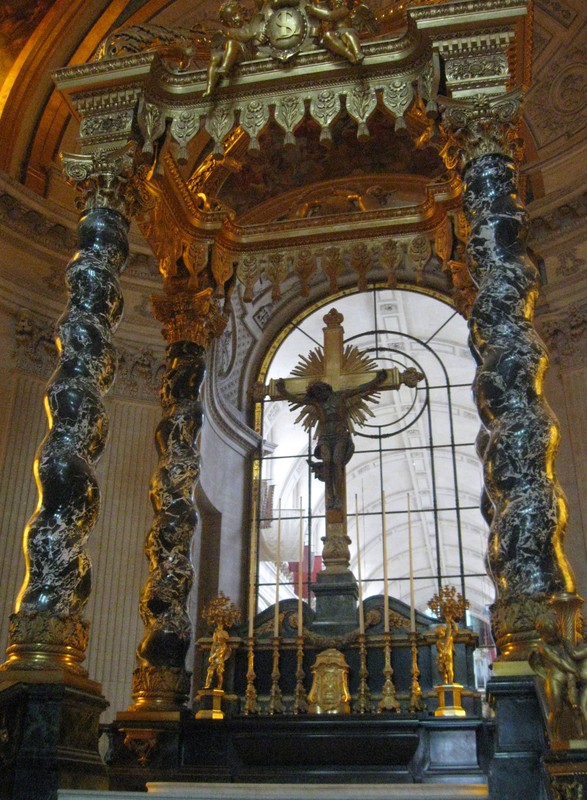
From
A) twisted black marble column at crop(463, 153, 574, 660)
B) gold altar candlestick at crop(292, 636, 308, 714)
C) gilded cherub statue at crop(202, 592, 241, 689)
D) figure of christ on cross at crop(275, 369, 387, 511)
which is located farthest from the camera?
figure of christ on cross at crop(275, 369, 387, 511)

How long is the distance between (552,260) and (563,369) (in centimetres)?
147

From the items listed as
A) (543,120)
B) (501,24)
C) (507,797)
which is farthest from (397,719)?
(543,120)

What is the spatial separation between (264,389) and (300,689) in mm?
2844

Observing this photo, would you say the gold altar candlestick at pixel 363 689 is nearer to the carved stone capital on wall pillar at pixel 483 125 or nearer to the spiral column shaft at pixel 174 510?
the spiral column shaft at pixel 174 510

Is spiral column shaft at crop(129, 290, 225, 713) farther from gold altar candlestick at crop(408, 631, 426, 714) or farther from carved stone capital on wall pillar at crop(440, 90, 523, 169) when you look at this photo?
carved stone capital on wall pillar at crop(440, 90, 523, 169)

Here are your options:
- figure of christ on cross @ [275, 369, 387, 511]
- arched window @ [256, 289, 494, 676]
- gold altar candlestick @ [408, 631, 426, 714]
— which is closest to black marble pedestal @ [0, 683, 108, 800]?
gold altar candlestick @ [408, 631, 426, 714]

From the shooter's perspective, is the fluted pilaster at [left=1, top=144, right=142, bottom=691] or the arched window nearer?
the fluted pilaster at [left=1, top=144, right=142, bottom=691]

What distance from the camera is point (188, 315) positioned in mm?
8781

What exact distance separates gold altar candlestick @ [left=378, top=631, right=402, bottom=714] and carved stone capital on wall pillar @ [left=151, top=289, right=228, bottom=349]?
135 inches

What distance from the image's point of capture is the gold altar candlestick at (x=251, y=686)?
7402mm

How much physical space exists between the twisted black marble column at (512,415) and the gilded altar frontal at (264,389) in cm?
2

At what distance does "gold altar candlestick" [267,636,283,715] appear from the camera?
738 cm

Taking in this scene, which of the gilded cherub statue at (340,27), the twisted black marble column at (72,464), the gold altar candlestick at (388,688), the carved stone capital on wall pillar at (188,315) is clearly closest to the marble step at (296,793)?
the twisted black marble column at (72,464)

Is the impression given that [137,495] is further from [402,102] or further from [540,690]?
[540,690]
